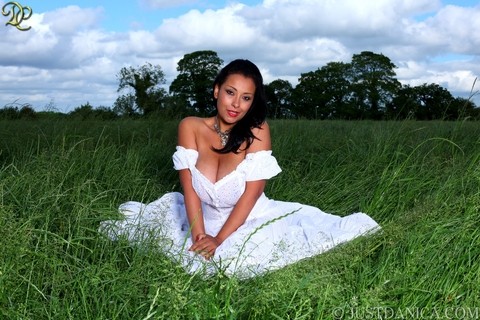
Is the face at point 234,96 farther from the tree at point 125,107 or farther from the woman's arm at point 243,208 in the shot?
the tree at point 125,107

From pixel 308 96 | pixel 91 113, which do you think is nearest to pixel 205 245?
pixel 91 113

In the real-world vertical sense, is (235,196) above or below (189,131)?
below

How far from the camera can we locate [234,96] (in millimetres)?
4402

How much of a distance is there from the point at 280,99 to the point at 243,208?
688cm

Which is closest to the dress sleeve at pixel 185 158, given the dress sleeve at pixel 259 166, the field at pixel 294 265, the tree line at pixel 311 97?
the dress sleeve at pixel 259 166

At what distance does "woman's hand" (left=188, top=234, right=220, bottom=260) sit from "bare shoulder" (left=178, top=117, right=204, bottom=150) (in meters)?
0.74

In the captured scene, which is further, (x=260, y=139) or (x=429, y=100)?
(x=429, y=100)

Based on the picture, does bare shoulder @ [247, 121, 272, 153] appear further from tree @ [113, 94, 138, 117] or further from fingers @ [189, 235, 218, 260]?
tree @ [113, 94, 138, 117]

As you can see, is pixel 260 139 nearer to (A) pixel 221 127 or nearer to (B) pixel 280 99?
(A) pixel 221 127

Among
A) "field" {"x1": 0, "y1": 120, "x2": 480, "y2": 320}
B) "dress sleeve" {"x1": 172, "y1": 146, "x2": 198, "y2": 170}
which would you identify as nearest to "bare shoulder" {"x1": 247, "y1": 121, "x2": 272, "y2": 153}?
"dress sleeve" {"x1": 172, "y1": 146, "x2": 198, "y2": 170}

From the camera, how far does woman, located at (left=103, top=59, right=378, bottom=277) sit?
4.26 m

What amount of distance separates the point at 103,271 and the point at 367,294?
1.35m

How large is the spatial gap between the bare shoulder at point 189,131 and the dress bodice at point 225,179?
49 millimetres

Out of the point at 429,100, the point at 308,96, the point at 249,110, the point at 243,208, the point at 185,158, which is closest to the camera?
the point at 243,208
